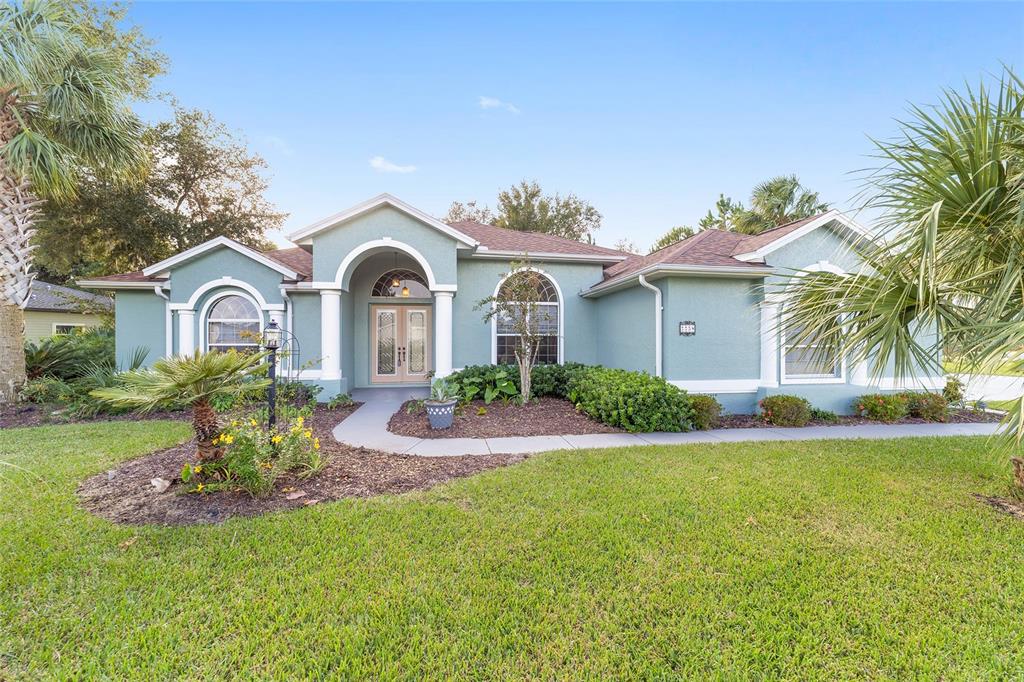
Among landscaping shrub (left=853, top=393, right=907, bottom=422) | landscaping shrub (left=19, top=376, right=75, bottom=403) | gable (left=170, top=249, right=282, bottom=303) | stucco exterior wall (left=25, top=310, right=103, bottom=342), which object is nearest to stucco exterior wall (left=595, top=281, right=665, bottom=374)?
landscaping shrub (left=853, top=393, right=907, bottom=422)

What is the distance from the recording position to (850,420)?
8.91 meters

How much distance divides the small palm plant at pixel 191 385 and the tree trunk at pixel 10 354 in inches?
368

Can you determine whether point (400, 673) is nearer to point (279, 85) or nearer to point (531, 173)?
point (279, 85)

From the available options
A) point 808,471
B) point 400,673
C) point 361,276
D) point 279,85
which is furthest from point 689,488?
point 279,85

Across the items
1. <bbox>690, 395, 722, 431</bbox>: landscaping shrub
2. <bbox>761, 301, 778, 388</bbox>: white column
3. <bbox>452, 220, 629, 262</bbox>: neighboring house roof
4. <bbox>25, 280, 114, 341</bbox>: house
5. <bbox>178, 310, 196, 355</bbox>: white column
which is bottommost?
<bbox>690, 395, 722, 431</bbox>: landscaping shrub

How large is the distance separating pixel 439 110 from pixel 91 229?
1650 centimetres

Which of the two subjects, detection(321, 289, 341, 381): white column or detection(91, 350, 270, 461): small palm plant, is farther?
detection(321, 289, 341, 381): white column

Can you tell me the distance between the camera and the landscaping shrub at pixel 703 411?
25.8 feet

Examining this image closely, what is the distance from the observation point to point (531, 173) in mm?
25953

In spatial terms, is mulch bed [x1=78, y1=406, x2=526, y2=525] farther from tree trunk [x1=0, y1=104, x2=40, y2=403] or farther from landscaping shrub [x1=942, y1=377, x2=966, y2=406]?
landscaping shrub [x1=942, y1=377, x2=966, y2=406]

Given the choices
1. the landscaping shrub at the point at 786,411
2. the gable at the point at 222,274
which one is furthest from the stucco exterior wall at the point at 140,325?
the landscaping shrub at the point at 786,411

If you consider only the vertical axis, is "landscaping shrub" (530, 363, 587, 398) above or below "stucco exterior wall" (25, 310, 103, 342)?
below

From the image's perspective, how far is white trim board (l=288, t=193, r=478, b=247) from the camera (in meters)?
9.67

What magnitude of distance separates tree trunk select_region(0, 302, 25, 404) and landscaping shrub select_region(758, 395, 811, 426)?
1748cm
